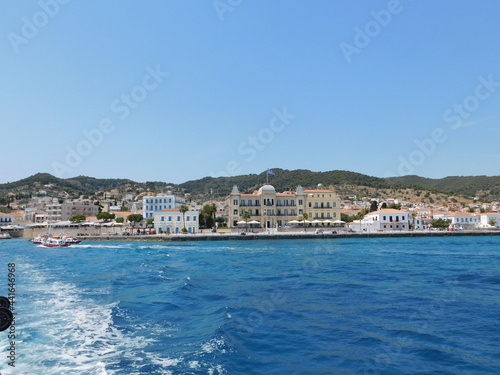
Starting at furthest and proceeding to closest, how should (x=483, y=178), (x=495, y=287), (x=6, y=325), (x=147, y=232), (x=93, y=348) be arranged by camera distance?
(x=483, y=178), (x=147, y=232), (x=495, y=287), (x=93, y=348), (x=6, y=325)

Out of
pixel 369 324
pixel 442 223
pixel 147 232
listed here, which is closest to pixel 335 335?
pixel 369 324

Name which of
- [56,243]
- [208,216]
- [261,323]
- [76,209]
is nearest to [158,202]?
[208,216]

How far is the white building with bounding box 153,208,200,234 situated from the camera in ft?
232

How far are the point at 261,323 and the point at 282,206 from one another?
203 feet

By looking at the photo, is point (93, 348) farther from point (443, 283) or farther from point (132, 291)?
point (443, 283)

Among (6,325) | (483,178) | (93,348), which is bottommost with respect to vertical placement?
(93,348)

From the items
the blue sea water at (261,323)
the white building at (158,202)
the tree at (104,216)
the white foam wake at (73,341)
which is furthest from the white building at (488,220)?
the white foam wake at (73,341)

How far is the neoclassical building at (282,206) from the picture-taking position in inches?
2901

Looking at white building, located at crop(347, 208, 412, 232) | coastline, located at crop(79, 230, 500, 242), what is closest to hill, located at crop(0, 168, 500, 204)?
white building, located at crop(347, 208, 412, 232)

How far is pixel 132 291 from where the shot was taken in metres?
19.5

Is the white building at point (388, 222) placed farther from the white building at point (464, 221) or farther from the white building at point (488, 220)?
the white building at point (488, 220)

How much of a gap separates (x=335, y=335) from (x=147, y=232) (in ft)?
207

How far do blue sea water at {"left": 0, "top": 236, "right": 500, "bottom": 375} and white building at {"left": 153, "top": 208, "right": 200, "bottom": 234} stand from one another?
46100mm

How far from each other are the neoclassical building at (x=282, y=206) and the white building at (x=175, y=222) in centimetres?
673
